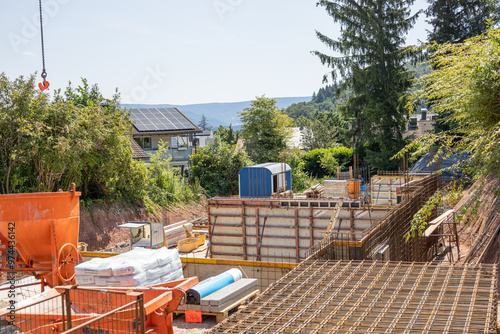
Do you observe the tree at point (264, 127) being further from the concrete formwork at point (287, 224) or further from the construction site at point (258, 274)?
the concrete formwork at point (287, 224)

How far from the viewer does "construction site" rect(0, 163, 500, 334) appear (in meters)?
5.99

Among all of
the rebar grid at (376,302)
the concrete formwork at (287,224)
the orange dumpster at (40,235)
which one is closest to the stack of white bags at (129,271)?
the orange dumpster at (40,235)

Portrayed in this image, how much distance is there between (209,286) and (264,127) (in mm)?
30455

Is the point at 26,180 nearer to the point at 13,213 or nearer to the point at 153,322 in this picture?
the point at 13,213

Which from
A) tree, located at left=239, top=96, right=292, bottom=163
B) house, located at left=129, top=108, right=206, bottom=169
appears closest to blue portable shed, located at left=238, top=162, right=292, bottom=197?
house, located at left=129, top=108, right=206, bottom=169

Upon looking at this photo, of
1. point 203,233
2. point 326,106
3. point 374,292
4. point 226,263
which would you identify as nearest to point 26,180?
point 203,233

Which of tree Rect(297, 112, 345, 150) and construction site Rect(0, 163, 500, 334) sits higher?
tree Rect(297, 112, 345, 150)

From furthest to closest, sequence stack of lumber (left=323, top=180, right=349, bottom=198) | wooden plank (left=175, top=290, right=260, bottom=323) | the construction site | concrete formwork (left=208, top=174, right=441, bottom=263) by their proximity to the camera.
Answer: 1. stack of lumber (left=323, top=180, right=349, bottom=198)
2. concrete formwork (left=208, top=174, right=441, bottom=263)
3. wooden plank (left=175, top=290, right=260, bottom=323)
4. the construction site

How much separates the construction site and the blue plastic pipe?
0.03 meters

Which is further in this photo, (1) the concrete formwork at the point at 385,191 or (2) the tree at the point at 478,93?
(1) the concrete formwork at the point at 385,191

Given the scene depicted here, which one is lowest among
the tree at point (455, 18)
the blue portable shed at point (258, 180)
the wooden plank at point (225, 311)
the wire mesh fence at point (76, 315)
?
the wooden plank at point (225, 311)

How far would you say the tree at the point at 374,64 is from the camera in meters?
38.3

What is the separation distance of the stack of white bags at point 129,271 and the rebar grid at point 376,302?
3.76m

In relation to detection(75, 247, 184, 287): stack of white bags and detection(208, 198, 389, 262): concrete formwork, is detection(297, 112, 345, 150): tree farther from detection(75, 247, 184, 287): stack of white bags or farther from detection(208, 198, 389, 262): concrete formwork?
detection(75, 247, 184, 287): stack of white bags
